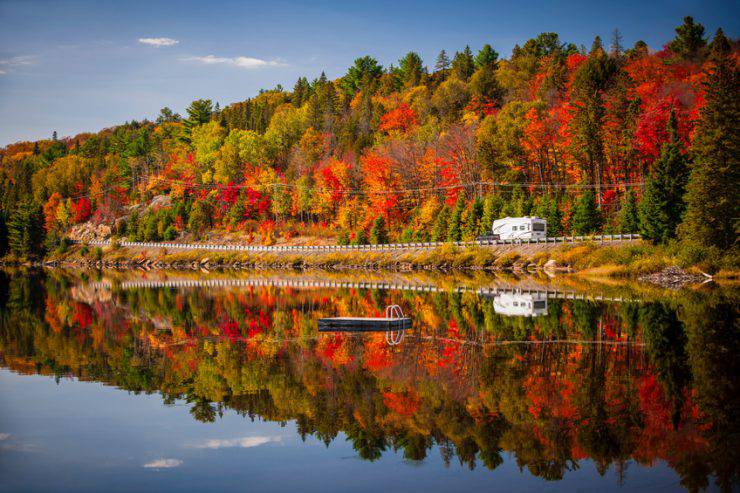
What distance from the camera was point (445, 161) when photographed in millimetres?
89188

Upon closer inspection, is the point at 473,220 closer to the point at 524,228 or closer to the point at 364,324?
the point at 524,228

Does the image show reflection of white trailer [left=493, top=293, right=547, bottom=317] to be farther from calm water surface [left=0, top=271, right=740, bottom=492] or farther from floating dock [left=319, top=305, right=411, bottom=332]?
floating dock [left=319, top=305, right=411, bottom=332]

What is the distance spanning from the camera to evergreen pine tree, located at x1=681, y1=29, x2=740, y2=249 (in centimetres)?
4694

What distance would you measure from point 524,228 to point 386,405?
183 feet

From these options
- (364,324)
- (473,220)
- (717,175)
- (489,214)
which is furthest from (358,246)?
(364,324)

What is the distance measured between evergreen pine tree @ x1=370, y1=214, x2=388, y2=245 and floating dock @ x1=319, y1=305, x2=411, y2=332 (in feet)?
195

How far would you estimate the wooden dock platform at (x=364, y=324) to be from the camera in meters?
27.0

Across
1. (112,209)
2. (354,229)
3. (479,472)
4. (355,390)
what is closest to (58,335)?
(355,390)

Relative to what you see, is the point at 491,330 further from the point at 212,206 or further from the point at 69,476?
the point at 212,206

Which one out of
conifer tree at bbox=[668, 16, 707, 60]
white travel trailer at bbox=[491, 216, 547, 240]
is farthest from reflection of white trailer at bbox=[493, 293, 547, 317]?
conifer tree at bbox=[668, 16, 707, 60]

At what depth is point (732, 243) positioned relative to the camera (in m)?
47.5

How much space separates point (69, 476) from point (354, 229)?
85.3 metres

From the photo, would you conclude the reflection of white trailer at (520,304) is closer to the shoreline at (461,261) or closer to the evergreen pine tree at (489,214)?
the shoreline at (461,261)

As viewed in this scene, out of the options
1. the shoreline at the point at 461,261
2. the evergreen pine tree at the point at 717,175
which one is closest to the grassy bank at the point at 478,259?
the shoreline at the point at 461,261
